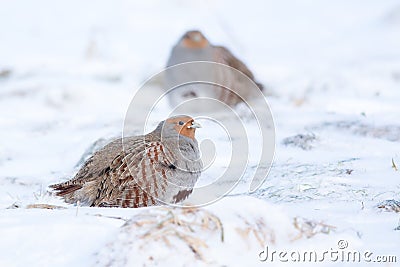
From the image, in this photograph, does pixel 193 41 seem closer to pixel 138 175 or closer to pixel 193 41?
pixel 193 41

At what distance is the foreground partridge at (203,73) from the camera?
28.1 ft

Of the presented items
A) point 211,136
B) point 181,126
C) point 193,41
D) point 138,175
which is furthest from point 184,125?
point 193,41

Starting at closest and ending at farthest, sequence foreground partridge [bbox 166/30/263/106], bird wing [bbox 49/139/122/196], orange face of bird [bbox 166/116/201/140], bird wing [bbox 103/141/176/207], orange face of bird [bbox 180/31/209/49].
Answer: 1. bird wing [bbox 103/141/176/207]
2. bird wing [bbox 49/139/122/196]
3. orange face of bird [bbox 166/116/201/140]
4. foreground partridge [bbox 166/30/263/106]
5. orange face of bird [bbox 180/31/209/49]

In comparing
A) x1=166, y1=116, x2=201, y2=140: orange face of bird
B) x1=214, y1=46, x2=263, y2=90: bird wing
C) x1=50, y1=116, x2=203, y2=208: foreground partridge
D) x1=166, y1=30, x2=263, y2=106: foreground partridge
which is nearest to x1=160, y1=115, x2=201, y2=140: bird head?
x1=166, y1=116, x2=201, y2=140: orange face of bird

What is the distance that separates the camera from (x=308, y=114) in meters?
7.46

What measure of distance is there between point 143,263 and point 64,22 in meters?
14.4

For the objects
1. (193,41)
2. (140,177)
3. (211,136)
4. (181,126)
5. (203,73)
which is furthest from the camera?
(193,41)

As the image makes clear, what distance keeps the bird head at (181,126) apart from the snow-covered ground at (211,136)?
433 millimetres

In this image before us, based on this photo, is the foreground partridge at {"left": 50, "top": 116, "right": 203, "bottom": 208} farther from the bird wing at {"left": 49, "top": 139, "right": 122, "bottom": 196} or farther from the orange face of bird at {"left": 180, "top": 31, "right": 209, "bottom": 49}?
the orange face of bird at {"left": 180, "top": 31, "right": 209, "bottom": 49}

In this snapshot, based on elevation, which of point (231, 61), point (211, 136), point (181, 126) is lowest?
point (181, 126)

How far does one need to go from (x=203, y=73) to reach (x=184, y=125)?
3.66 metres

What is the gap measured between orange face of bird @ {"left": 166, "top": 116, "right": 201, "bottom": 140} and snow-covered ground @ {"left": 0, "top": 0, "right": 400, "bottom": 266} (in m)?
0.43

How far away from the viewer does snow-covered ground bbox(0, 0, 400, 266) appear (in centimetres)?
300

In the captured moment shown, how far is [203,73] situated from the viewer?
8.73m
